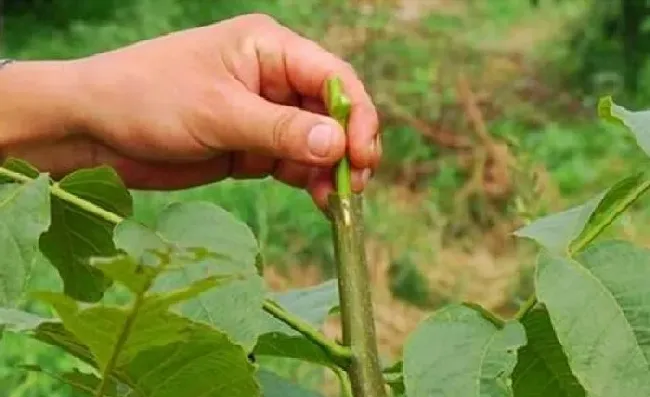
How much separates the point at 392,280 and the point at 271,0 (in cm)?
273

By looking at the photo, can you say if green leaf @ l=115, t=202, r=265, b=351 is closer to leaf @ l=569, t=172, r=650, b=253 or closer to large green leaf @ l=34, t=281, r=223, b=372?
large green leaf @ l=34, t=281, r=223, b=372

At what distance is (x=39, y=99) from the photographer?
42.8 inches

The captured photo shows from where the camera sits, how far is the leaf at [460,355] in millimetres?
581

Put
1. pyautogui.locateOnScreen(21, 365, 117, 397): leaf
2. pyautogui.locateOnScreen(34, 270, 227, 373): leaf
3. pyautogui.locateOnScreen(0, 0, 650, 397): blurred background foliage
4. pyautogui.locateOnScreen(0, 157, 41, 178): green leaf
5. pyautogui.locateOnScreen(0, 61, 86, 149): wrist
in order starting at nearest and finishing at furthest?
pyautogui.locateOnScreen(34, 270, 227, 373): leaf < pyautogui.locateOnScreen(21, 365, 117, 397): leaf < pyautogui.locateOnScreen(0, 157, 41, 178): green leaf < pyautogui.locateOnScreen(0, 61, 86, 149): wrist < pyautogui.locateOnScreen(0, 0, 650, 397): blurred background foliage

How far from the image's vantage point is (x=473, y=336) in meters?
0.61

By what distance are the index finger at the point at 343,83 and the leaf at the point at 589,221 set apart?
168mm

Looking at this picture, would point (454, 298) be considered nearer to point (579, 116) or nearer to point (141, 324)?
point (579, 116)

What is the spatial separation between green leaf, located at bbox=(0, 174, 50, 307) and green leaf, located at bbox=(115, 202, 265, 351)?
0.05 meters

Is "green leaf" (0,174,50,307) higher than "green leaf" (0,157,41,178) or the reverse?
higher

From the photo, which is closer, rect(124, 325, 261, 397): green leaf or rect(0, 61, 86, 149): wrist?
rect(124, 325, 261, 397): green leaf

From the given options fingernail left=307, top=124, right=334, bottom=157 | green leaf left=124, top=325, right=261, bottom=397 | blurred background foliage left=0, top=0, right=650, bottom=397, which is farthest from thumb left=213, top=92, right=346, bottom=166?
blurred background foliage left=0, top=0, right=650, bottom=397

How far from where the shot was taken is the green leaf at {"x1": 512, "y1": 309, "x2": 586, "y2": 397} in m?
0.65

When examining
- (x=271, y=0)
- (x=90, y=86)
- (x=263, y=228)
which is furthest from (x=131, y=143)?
(x=271, y=0)

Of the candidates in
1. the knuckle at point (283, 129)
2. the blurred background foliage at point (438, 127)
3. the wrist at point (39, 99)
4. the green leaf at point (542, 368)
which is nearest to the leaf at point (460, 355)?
the green leaf at point (542, 368)
